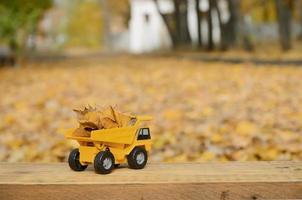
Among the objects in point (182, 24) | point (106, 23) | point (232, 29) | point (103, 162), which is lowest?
point (103, 162)

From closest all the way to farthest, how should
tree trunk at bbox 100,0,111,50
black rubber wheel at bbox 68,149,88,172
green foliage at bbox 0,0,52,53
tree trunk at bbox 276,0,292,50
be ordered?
1. black rubber wheel at bbox 68,149,88,172
2. tree trunk at bbox 276,0,292,50
3. green foliage at bbox 0,0,52,53
4. tree trunk at bbox 100,0,111,50

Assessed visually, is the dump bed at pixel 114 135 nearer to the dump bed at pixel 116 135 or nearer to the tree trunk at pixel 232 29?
the dump bed at pixel 116 135

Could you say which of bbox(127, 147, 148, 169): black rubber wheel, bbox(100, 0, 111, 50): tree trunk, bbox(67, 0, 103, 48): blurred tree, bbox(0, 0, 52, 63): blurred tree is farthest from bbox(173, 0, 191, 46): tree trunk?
bbox(67, 0, 103, 48): blurred tree

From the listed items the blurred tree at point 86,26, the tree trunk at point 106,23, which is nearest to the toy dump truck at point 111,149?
the tree trunk at point 106,23

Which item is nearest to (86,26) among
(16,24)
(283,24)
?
(16,24)

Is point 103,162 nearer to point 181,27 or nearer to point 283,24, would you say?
point 283,24

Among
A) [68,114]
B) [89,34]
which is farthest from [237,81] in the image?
[89,34]

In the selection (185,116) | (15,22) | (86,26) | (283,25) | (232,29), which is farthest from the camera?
(86,26)

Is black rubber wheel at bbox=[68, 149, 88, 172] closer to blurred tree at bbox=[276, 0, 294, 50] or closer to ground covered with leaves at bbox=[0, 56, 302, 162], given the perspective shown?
ground covered with leaves at bbox=[0, 56, 302, 162]

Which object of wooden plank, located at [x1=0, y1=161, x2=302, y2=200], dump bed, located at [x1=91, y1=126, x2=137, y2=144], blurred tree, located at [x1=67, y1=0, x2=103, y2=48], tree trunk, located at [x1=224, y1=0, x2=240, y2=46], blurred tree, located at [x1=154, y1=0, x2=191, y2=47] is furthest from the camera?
blurred tree, located at [x1=67, y1=0, x2=103, y2=48]
